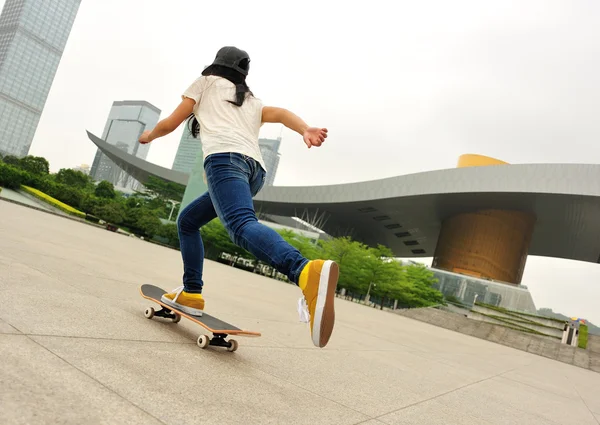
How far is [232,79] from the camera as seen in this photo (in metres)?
2.80

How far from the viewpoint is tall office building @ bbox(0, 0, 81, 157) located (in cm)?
13288

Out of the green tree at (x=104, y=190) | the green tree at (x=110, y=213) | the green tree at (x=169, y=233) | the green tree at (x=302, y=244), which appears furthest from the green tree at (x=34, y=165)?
the green tree at (x=302, y=244)

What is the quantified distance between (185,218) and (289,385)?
1348mm

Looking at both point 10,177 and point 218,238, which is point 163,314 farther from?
point 10,177

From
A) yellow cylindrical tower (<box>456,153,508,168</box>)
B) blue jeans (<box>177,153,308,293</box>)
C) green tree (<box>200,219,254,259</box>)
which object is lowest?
green tree (<box>200,219,254,259</box>)

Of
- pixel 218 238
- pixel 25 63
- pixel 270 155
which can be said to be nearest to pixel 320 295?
pixel 218 238

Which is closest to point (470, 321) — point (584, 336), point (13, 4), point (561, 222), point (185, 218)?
point (584, 336)

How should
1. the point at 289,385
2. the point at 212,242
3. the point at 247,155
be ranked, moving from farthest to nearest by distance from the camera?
the point at 212,242 → the point at 247,155 → the point at 289,385

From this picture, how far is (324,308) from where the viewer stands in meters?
2.06

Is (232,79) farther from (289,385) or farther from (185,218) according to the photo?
(289,385)

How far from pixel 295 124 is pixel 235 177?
508 millimetres

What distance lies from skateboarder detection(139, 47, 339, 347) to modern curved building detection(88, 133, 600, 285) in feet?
107

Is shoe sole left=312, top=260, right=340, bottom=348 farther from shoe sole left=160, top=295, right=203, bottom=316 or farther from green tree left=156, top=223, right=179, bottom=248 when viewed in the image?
green tree left=156, top=223, right=179, bottom=248

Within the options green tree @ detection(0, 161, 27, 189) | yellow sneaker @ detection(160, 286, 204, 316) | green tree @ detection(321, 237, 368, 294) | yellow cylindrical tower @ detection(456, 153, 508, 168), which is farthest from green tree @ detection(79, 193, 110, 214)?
yellow cylindrical tower @ detection(456, 153, 508, 168)
